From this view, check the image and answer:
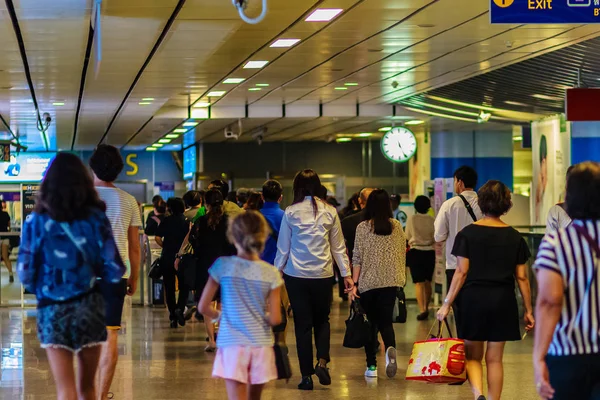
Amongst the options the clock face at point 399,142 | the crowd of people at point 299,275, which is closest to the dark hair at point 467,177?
the crowd of people at point 299,275

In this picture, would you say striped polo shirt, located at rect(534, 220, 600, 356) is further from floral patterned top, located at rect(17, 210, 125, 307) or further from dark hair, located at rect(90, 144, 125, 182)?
dark hair, located at rect(90, 144, 125, 182)

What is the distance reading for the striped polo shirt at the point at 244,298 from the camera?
5004mm

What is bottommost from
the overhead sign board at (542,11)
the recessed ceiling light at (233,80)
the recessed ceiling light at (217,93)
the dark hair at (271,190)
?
the dark hair at (271,190)

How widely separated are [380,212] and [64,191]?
3.77m

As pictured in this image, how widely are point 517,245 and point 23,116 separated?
15000mm

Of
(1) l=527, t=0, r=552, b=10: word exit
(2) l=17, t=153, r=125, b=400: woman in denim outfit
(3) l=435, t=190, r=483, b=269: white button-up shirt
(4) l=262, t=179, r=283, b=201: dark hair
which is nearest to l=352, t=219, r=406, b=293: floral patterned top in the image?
(3) l=435, t=190, r=483, b=269: white button-up shirt

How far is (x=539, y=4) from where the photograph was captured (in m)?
7.81

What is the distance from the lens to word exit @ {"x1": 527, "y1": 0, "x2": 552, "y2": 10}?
7801 mm

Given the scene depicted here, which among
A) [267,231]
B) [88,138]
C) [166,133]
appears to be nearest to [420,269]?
[267,231]

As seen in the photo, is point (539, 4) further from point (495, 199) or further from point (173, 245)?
point (173, 245)

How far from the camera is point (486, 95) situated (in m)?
17.6

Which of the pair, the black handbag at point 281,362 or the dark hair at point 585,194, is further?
the black handbag at point 281,362

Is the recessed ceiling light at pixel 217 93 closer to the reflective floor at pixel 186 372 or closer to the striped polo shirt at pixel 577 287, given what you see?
the reflective floor at pixel 186 372

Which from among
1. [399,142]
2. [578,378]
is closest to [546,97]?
[399,142]
